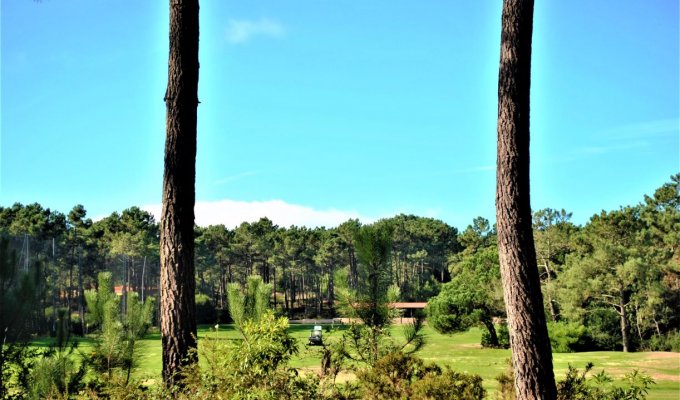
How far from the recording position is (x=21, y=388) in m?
7.07

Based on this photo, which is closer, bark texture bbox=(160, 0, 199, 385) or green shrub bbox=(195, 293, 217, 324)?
bark texture bbox=(160, 0, 199, 385)

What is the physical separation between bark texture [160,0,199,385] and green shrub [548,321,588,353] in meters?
28.4

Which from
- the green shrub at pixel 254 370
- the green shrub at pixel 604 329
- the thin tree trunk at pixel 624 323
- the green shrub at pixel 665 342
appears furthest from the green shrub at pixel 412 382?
the green shrub at pixel 604 329

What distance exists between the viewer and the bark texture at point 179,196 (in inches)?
245

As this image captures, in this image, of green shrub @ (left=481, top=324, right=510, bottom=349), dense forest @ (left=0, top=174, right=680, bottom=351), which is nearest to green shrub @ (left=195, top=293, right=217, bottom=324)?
dense forest @ (left=0, top=174, right=680, bottom=351)

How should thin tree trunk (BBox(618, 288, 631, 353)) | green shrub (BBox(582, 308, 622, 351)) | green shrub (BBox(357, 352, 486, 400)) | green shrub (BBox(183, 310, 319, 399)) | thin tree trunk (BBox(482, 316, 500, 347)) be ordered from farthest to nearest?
thin tree trunk (BBox(482, 316, 500, 347)), green shrub (BBox(582, 308, 622, 351)), thin tree trunk (BBox(618, 288, 631, 353)), green shrub (BBox(357, 352, 486, 400)), green shrub (BBox(183, 310, 319, 399))

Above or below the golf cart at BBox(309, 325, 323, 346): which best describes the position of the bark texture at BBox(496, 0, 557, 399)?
above

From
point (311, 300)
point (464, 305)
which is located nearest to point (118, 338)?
point (464, 305)

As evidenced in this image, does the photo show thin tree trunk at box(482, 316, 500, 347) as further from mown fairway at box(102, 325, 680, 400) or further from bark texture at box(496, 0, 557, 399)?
bark texture at box(496, 0, 557, 399)

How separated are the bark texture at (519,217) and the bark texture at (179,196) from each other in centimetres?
276

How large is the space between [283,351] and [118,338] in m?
3.25

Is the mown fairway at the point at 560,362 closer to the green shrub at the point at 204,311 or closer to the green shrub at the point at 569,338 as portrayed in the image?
the green shrub at the point at 569,338

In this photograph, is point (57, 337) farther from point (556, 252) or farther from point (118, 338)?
point (556, 252)

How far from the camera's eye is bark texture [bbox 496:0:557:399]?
17.7ft
